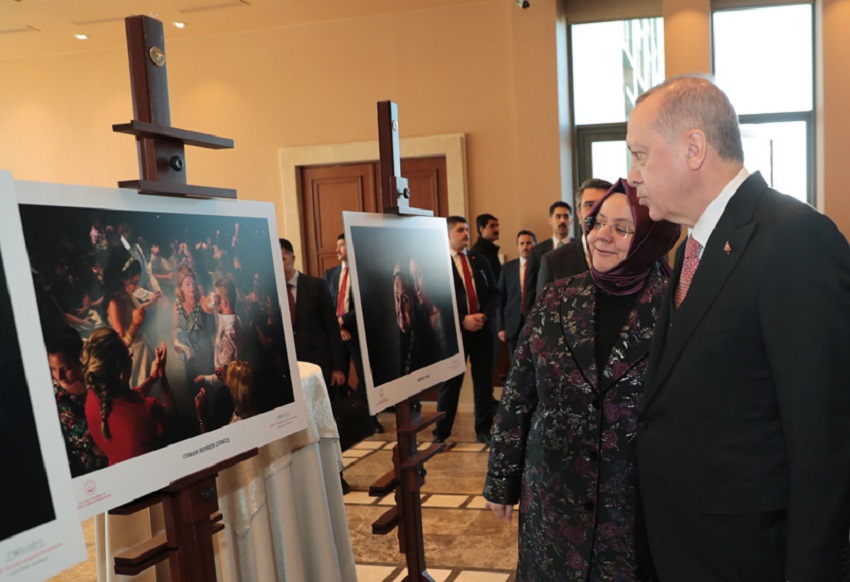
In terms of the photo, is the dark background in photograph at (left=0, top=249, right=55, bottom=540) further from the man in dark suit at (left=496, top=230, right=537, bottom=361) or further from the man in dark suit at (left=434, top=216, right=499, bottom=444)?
the man in dark suit at (left=496, top=230, right=537, bottom=361)

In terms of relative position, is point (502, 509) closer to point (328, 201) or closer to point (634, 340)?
point (634, 340)

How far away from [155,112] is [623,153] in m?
7.28

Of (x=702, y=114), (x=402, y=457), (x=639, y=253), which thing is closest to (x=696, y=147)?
(x=702, y=114)

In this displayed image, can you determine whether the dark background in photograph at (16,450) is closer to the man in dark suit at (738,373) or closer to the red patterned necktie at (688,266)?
the man in dark suit at (738,373)

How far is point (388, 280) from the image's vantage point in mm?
3195

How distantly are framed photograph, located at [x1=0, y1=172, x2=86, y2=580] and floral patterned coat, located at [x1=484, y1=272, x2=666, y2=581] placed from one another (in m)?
1.21

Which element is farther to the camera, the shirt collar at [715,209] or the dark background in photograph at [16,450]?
the shirt collar at [715,209]

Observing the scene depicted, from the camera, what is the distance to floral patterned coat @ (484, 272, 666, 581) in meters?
2.11

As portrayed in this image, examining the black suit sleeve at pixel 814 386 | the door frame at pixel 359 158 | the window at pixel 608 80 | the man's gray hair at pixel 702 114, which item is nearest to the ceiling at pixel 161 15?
the door frame at pixel 359 158

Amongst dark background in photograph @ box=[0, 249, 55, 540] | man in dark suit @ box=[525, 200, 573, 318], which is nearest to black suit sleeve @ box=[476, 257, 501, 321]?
man in dark suit @ box=[525, 200, 573, 318]

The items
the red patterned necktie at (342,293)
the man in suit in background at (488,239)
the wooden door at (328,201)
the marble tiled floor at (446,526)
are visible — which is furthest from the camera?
the wooden door at (328,201)

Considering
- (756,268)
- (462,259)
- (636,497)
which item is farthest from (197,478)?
(462,259)

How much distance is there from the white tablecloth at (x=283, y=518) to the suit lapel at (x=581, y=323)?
130 centimetres

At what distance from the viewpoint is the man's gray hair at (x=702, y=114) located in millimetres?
1591
